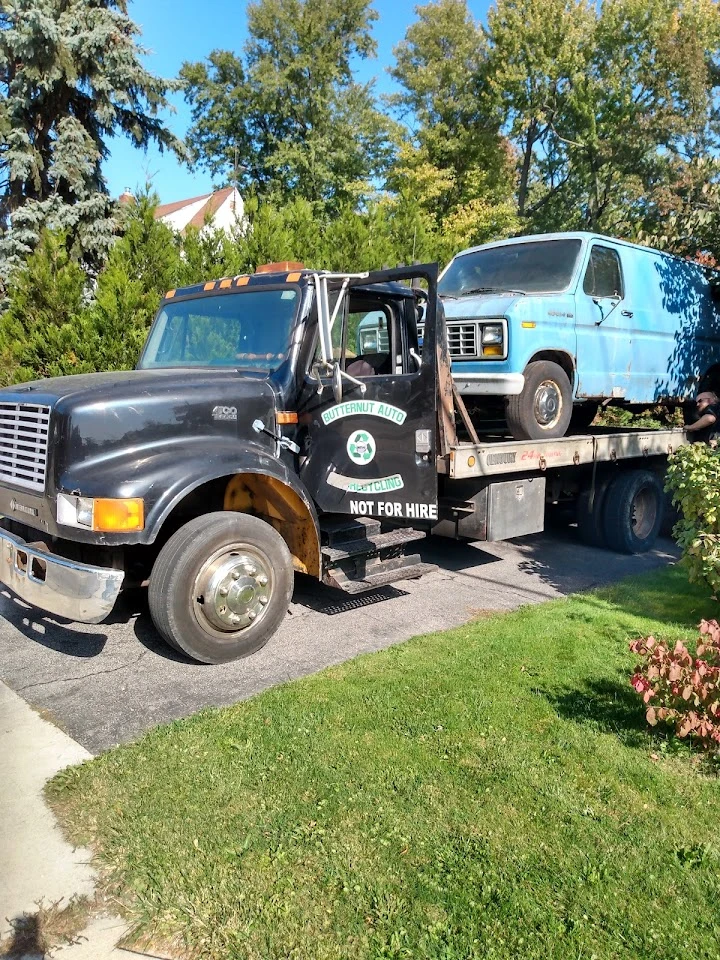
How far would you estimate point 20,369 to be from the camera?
34.0 feet

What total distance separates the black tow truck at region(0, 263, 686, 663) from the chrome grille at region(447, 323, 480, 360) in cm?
45

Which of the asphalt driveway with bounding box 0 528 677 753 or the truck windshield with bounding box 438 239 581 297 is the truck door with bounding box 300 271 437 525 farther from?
the truck windshield with bounding box 438 239 581 297

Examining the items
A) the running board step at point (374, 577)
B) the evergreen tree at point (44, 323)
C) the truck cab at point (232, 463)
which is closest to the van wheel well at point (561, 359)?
the truck cab at point (232, 463)

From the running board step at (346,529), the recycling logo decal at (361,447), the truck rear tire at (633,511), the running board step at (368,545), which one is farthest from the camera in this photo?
the truck rear tire at (633,511)

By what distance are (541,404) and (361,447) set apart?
2227 mm

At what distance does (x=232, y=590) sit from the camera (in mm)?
4496

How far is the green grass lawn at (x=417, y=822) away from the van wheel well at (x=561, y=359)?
3.08 meters

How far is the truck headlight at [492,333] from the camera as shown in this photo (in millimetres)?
6203

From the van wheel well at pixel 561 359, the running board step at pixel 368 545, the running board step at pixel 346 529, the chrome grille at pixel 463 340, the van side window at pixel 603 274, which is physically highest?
the van side window at pixel 603 274

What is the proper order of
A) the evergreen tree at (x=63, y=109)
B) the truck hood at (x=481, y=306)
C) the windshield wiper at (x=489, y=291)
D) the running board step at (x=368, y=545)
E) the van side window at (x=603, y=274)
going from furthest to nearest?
the evergreen tree at (x=63, y=109) → the van side window at (x=603, y=274) → the windshield wiper at (x=489, y=291) → the truck hood at (x=481, y=306) → the running board step at (x=368, y=545)

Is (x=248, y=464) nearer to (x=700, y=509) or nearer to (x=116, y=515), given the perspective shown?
(x=116, y=515)

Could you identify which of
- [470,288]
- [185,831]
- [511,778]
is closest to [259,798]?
[185,831]

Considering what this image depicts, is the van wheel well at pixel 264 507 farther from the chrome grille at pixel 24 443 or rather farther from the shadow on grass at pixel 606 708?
the shadow on grass at pixel 606 708

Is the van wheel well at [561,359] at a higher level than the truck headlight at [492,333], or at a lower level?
lower
